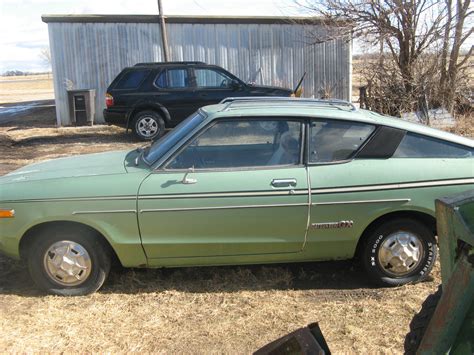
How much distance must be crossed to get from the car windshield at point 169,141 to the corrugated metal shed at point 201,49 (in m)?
12.3

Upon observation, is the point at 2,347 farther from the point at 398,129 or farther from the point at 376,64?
the point at 376,64

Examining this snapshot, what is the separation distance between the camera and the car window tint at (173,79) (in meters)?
12.4

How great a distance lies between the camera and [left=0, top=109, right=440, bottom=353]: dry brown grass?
11.3ft

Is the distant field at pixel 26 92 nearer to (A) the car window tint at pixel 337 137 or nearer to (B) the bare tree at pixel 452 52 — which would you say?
(B) the bare tree at pixel 452 52

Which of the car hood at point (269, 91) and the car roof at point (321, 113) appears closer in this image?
the car roof at point (321, 113)

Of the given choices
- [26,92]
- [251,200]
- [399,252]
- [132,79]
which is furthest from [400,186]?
[26,92]

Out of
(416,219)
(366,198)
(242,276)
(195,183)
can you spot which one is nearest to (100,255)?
(195,183)

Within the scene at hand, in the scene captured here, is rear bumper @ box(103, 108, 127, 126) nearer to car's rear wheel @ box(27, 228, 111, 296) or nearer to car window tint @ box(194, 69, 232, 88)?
car window tint @ box(194, 69, 232, 88)

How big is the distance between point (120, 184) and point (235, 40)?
1393 centimetres

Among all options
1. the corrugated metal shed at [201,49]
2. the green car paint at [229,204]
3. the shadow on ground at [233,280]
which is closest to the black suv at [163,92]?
the corrugated metal shed at [201,49]

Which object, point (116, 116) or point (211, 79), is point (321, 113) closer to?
point (211, 79)

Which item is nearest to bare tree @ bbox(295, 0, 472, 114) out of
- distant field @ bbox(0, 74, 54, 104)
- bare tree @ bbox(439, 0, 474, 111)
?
bare tree @ bbox(439, 0, 474, 111)

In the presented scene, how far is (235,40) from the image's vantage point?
1705cm

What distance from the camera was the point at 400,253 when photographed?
416 cm
